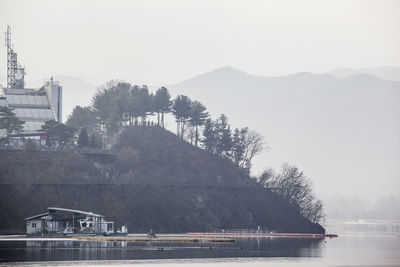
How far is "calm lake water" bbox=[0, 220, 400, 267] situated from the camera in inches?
3693

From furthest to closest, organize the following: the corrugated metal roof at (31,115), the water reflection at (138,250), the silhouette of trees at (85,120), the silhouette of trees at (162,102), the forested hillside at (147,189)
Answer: the silhouette of trees at (85,120), the corrugated metal roof at (31,115), the silhouette of trees at (162,102), the forested hillside at (147,189), the water reflection at (138,250)

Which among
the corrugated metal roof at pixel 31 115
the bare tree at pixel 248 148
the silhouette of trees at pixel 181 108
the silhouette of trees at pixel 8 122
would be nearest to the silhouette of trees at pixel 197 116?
the silhouette of trees at pixel 181 108

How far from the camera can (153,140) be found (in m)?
187

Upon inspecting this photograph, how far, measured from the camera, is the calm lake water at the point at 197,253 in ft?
308

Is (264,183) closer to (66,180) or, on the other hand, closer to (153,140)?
(153,140)

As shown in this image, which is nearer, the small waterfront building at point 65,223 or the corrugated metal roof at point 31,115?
the small waterfront building at point 65,223

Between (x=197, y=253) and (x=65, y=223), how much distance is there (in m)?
39.3

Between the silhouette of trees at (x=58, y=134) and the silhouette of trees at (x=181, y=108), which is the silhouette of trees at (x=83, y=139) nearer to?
the silhouette of trees at (x=58, y=134)

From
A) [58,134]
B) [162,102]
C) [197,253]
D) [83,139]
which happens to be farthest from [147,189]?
[197,253]

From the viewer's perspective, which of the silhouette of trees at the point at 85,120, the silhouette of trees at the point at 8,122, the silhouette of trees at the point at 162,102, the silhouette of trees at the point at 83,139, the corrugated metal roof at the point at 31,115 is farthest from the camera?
the silhouette of trees at the point at 85,120

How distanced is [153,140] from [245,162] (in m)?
21.1

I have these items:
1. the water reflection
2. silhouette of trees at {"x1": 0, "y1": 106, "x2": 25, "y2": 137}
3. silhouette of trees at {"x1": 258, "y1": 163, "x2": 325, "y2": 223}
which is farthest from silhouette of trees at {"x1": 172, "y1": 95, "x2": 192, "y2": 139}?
the water reflection

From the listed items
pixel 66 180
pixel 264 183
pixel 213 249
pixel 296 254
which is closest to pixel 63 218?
pixel 66 180

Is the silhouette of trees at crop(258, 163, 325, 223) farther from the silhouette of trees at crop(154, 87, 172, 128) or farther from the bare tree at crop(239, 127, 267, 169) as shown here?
the silhouette of trees at crop(154, 87, 172, 128)
